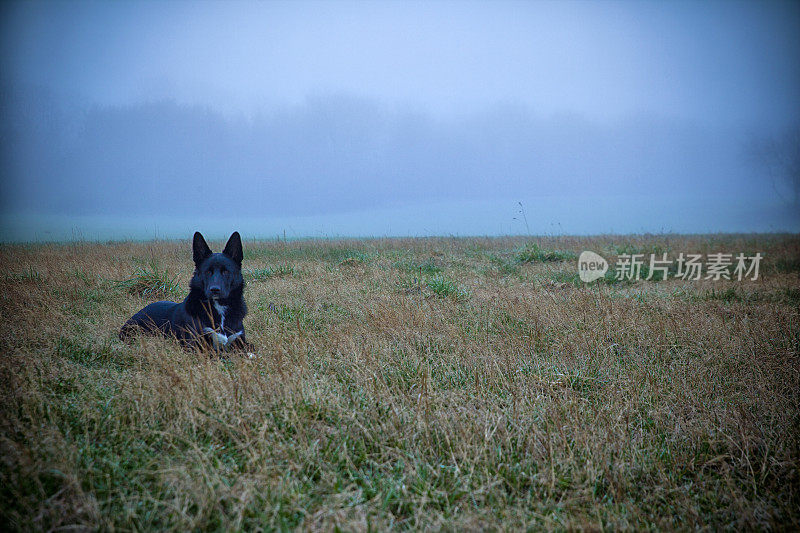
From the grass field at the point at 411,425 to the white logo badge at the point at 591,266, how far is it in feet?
16.9

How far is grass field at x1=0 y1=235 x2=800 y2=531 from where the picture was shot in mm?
2195

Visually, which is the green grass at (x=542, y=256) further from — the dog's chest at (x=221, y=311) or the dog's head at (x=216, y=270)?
the dog's chest at (x=221, y=311)

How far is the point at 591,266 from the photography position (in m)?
12.6

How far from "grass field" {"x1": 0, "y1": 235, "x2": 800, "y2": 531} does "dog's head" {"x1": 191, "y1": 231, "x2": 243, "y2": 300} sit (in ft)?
2.29

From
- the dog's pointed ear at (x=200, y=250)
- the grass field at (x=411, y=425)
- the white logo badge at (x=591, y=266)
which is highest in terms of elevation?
the dog's pointed ear at (x=200, y=250)

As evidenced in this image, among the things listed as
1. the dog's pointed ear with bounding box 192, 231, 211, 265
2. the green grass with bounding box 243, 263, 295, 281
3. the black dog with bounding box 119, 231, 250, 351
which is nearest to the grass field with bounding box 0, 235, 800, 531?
the black dog with bounding box 119, 231, 250, 351

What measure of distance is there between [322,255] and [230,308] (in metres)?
9.51

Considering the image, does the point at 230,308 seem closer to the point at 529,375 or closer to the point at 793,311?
the point at 529,375

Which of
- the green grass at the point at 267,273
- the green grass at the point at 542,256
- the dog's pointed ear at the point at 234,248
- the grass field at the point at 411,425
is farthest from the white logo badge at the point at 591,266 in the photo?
the dog's pointed ear at the point at 234,248

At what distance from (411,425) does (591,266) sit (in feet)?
37.6

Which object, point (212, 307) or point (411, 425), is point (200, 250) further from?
point (411, 425)

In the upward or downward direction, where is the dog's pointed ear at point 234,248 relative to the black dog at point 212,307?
upward

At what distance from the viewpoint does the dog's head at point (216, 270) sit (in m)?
4.40

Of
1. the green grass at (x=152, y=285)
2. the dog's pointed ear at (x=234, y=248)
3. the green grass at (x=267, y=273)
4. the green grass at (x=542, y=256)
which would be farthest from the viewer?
the green grass at (x=542, y=256)
